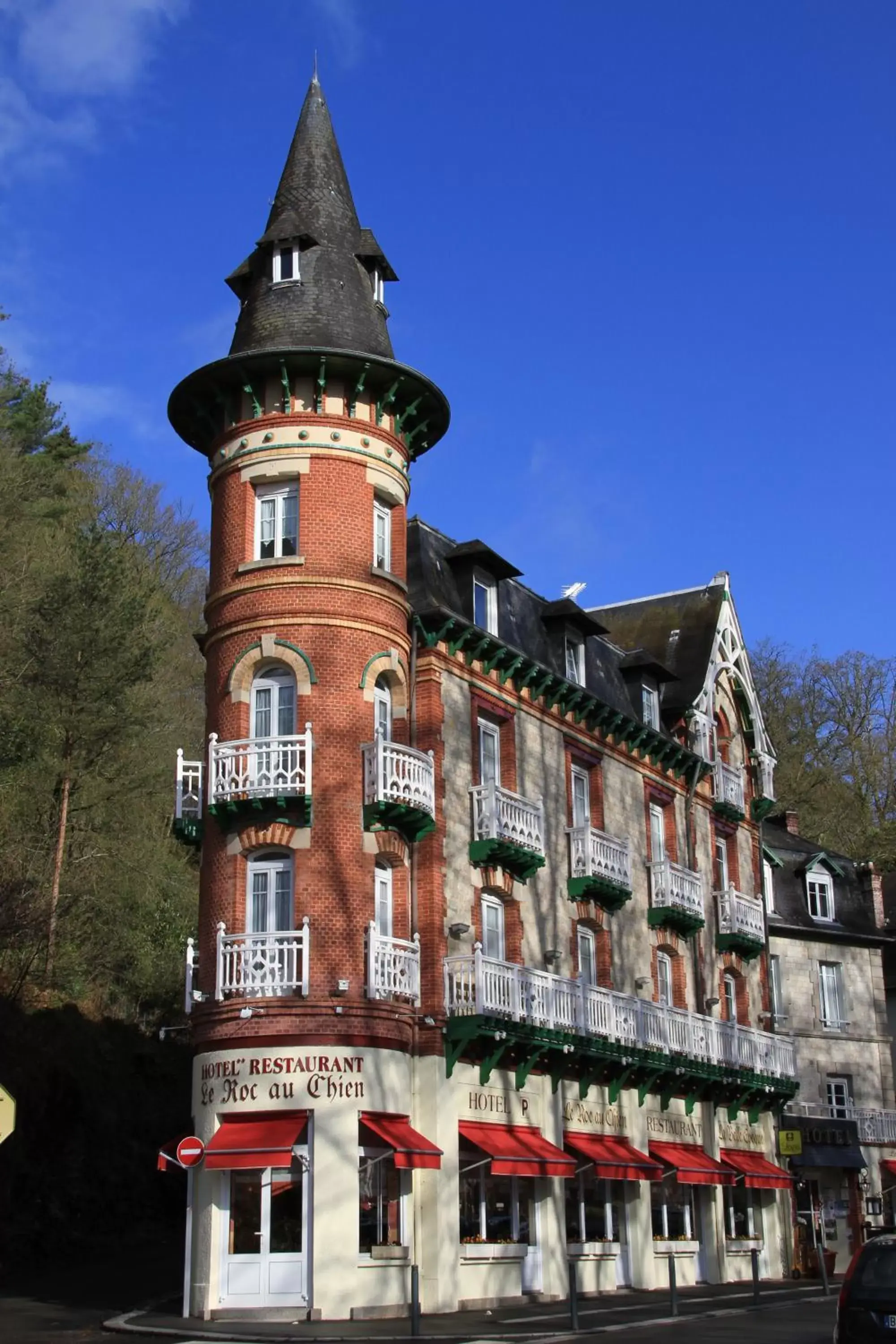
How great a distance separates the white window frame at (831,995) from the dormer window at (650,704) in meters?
11.8

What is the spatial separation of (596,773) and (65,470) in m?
23.1

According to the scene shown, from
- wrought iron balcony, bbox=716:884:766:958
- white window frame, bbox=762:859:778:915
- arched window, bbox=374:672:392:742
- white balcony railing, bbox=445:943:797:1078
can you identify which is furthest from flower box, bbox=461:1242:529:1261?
white window frame, bbox=762:859:778:915

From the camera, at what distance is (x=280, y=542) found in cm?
2620

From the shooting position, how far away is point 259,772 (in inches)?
970

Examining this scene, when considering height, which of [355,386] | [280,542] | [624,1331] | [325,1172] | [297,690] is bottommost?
[624,1331]

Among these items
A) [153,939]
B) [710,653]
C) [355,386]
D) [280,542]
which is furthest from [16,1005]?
[710,653]

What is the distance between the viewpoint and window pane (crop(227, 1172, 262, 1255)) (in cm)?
2286

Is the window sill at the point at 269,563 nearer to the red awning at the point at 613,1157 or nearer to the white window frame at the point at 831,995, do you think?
the red awning at the point at 613,1157

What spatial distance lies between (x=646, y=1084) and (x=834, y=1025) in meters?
14.1

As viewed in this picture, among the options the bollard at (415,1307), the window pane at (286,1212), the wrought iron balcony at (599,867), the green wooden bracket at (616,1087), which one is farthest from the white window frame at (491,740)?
the bollard at (415,1307)

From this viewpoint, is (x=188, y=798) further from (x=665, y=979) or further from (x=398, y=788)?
(x=665, y=979)

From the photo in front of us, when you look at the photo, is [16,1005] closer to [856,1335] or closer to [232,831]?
[232,831]

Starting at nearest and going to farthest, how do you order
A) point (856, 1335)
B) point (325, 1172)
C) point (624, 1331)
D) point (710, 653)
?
point (856, 1335) → point (624, 1331) → point (325, 1172) → point (710, 653)

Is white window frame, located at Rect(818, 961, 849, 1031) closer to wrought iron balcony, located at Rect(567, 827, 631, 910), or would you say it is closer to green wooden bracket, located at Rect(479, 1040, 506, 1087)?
wrought iron balcony, located at Rect(567, 827, 631, 910)
